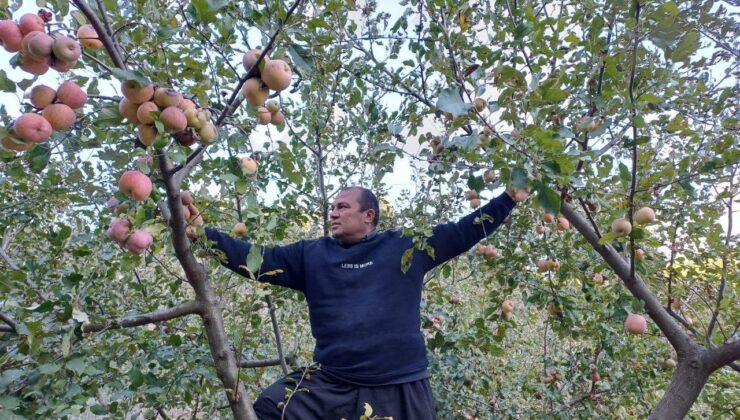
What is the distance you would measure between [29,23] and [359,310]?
135 cm

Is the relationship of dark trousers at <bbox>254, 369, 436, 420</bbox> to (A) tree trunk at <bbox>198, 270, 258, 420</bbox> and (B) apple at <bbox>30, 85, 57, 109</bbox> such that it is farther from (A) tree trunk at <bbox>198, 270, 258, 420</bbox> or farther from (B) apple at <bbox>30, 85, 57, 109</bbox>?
(B) apple at <bbox>30, 85, 57, 109</bbox>

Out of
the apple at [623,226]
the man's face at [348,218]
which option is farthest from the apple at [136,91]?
the apple at [623,226]

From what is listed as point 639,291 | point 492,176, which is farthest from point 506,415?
point 492,176

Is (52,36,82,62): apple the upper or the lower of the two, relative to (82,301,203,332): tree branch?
upper

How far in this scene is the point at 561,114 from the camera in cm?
174

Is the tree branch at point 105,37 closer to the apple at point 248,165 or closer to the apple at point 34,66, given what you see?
the apple at point 34,66

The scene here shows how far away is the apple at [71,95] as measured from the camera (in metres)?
1.12

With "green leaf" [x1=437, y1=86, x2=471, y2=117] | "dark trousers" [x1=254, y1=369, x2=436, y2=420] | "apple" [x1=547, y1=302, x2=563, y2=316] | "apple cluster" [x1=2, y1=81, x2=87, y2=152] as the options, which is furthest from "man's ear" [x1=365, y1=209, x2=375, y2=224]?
"apple cluster" [x1=2, y1=81, x2=87, y2=152]

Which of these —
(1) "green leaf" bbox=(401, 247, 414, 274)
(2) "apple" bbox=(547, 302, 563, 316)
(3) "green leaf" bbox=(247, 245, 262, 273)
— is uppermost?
(1) "green leaf" bbox=(401, 247, 414, 274)

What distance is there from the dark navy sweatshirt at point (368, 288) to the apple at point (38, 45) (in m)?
0.90

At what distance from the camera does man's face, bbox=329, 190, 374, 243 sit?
87.0 inches

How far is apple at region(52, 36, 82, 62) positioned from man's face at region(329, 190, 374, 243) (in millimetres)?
1307

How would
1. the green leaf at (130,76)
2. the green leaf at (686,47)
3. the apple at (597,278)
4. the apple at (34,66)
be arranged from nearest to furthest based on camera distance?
the green leaf at (130,76) < the apple at (34,66) < the green leaf at (686,47) < the apple at (597,278)

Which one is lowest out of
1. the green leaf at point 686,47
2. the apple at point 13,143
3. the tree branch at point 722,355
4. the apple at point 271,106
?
the tree branch at point 722,355
